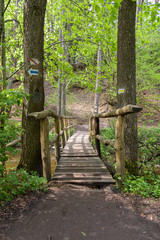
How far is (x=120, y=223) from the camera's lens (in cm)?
182

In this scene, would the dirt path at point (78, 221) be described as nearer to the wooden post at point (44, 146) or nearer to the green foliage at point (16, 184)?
the green foliage at point (16, 184)

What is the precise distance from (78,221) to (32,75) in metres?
2.74

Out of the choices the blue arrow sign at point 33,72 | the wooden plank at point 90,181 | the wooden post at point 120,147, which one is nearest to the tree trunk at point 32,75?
the blue arrow sign at point 33,72

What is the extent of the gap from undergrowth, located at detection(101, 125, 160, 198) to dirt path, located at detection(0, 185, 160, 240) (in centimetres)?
52

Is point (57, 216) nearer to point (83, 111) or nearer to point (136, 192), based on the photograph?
point (136, 192)

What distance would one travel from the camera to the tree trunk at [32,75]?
3.07 m

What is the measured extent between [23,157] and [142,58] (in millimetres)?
11499

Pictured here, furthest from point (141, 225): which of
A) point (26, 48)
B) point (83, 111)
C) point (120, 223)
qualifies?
point (83, 111)

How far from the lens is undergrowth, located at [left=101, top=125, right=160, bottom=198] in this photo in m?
2.70

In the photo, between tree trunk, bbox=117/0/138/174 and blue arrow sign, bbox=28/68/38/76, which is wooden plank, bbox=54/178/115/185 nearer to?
tree trunk, bbox=117/0/138/174

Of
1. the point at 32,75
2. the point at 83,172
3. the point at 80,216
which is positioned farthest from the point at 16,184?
the point at 32,75

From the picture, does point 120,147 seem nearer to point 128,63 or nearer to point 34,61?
point 128,63

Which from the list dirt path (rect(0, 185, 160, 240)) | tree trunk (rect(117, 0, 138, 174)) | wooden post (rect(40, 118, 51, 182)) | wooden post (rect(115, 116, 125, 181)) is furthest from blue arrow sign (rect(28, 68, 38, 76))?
dirt path (rect(0, 185, 160, 240))

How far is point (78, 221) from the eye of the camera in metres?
1.85
